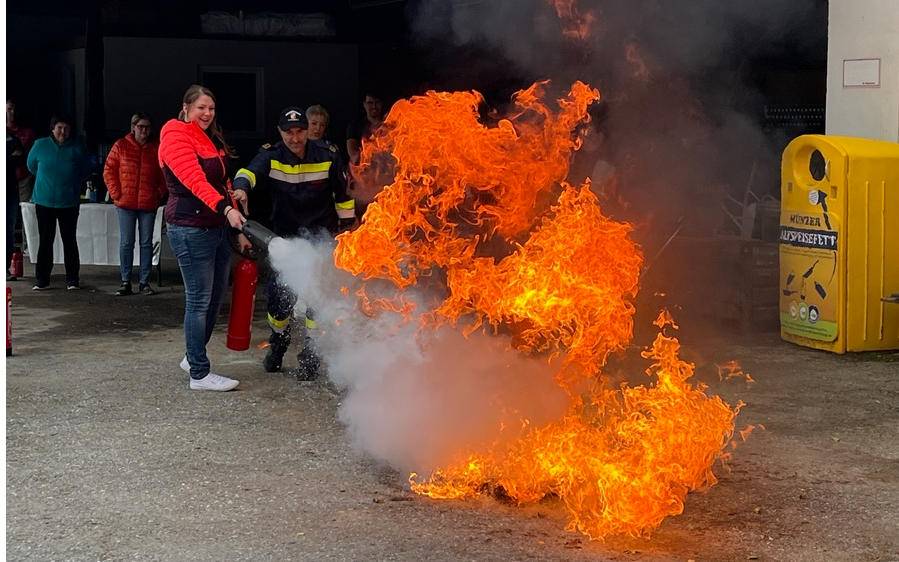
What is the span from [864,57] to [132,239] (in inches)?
289

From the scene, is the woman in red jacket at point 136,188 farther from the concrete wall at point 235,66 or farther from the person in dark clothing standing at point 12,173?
the concrete wall at point 235,66

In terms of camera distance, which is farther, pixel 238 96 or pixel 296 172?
pixel 238 96

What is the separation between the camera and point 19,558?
4.41 metres

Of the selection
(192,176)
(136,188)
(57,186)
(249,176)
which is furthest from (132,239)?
(192,176)

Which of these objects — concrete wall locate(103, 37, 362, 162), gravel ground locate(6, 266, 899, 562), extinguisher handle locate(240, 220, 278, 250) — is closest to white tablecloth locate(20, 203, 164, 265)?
gravel ground locate(6, 266, 899, 562)

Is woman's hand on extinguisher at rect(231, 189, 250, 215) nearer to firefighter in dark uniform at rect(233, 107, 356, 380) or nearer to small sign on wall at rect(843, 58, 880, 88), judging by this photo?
firefighter in dark uniform at rect(233, 107, 356, 380)

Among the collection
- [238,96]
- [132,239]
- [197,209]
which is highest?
[238,96]

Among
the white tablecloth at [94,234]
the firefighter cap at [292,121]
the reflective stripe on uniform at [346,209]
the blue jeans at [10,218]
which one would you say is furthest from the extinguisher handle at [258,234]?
the blue jeans at [10,218]

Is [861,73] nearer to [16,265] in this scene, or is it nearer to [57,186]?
[57,186]

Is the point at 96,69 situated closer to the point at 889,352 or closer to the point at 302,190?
the point at 302,190

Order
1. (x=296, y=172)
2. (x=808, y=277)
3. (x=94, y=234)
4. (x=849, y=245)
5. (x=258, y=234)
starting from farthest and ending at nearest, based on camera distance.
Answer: (x=94, y=234), (x=808, y=277), (x=849, y=245), (x=296, y=172), (x=258, y=234)

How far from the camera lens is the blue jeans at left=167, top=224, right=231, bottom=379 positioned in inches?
279

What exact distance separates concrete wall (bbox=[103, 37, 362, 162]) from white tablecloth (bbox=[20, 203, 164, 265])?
5.03m

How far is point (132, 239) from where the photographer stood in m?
12.0
